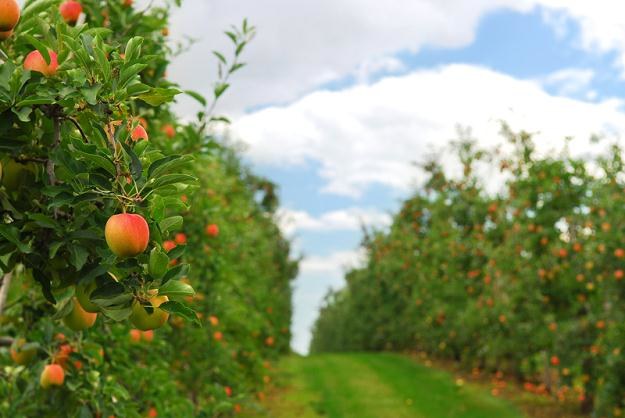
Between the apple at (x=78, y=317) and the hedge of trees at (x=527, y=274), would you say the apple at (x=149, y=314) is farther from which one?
the hedge of trees at (x=527, y=274)

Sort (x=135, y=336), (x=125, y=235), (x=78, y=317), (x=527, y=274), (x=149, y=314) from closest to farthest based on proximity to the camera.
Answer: (x=125, y=235) → (x=149, y=314) → (x=78, y=317) → (x=135, y=336) → (x=527, y=274)

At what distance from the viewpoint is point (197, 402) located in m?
7.80

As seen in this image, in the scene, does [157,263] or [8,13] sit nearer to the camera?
[157,263]

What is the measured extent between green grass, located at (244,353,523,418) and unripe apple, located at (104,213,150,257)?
916cm

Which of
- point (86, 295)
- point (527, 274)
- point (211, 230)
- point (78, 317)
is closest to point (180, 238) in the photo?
point (211, 230)

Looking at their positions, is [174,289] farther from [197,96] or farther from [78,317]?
[197,96]

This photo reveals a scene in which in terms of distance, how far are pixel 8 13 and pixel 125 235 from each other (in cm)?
84

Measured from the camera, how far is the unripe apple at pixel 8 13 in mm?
1987

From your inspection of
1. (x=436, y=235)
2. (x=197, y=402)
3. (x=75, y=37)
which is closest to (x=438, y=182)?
(x=436, y=235)

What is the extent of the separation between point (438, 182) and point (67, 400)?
1973 centimetres

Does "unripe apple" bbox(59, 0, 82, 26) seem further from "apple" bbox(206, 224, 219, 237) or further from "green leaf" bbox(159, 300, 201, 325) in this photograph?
"apple" bbox(206, 224, 219, 237)

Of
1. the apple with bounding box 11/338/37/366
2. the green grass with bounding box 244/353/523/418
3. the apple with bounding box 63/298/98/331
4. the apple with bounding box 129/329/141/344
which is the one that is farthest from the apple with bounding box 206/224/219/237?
the green grass with bounding box 244/353/523/418

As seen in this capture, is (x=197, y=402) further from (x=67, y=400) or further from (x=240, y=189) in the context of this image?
(x=240, y=189)

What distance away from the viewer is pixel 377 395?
1528cm
